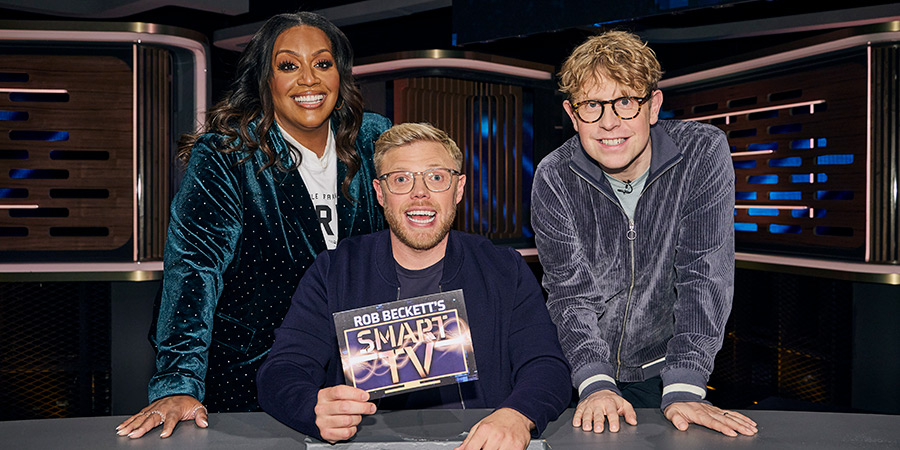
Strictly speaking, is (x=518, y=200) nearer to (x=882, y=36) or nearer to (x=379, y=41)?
(x=882, y=36)

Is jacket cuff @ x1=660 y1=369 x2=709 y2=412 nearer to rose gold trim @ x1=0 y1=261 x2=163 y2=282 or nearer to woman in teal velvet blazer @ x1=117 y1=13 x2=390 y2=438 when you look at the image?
woman in teal velvet blazer @ x1=117 y1=13 x2=390 y2=438

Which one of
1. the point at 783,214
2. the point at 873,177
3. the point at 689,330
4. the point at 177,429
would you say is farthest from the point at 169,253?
the point at 783,214

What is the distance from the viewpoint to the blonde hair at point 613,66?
1538 millimetres

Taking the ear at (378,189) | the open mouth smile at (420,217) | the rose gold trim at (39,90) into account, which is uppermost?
the rose gold trim at (39,90)

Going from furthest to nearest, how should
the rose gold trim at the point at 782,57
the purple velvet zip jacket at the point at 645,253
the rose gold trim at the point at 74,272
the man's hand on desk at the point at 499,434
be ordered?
1. the rose gold trim at the point at 782,57
2. the rose gold trim at the point at 74,272
3. the purple velvet zip jacket at the point at 645,253
4. the man's hand on desk at the point at 499,434

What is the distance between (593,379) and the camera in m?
1.43

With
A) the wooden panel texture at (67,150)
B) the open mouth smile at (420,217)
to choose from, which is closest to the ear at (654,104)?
the open mouth smile at (420,217)

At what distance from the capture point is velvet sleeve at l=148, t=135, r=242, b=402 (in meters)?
1.43

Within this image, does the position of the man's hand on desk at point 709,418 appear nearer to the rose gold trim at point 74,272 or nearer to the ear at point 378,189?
the ear at point 378,189

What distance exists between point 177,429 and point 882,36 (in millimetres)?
3540

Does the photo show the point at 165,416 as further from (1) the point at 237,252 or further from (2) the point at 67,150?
(2) the point at 67,150

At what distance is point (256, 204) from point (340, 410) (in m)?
0.73

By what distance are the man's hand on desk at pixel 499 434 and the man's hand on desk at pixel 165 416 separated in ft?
1.69

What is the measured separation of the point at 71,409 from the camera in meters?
3.32
